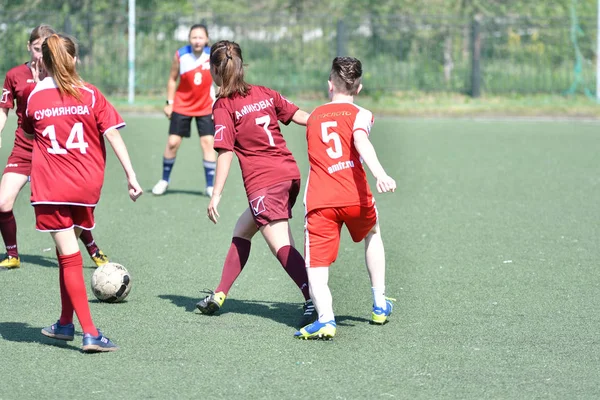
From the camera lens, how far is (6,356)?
5875 millimetres

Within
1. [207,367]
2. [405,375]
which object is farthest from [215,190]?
[405,375]

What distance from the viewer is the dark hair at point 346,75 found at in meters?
6.26

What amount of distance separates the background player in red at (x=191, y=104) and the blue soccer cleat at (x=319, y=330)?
6.50 m

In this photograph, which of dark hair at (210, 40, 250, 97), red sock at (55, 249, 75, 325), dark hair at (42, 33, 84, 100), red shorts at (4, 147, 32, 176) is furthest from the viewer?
red shorts at (4, 147, 32, 176)

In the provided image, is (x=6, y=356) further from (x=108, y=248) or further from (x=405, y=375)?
(x=108, y=248)

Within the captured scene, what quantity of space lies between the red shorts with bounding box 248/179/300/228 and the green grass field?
705mm

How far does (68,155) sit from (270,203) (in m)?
1.38

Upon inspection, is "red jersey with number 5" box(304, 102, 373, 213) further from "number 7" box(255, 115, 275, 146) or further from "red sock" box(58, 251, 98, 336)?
"red sock" box(58, 251, 98, 336)

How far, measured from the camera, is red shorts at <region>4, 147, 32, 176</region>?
27.2ft

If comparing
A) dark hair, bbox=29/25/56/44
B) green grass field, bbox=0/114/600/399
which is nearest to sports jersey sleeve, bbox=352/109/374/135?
green grass field, bbox=0/114/600/399

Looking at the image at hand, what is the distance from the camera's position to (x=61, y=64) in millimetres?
5750

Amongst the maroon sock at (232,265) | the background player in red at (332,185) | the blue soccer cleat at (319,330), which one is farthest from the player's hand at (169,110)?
the blue soccer cleat at (319,330)

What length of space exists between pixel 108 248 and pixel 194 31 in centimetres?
398

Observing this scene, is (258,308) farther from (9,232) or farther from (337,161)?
(9,232)
